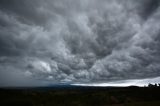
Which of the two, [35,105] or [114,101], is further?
[114,101]

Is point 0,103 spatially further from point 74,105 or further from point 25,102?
point 74,105

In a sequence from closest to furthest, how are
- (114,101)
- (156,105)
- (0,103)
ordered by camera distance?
(156,105) → (0,103) → (114,101)

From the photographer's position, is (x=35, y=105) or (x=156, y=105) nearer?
(x=156, y=105)

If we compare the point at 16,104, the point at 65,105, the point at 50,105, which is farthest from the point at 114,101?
the point at 16,104

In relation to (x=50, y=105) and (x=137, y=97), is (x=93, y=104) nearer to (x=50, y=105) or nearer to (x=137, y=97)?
(x=50, y=105)

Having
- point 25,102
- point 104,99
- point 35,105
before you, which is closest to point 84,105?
point 104,99

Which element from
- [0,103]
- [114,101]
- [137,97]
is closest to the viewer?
[0,103]

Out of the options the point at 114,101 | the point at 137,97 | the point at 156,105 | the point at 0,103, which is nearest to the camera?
the point at 156,105

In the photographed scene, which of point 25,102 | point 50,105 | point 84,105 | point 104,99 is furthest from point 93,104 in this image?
point 25,102

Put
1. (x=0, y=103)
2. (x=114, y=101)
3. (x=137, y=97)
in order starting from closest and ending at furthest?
(x=0, y=103) → (x=114, y=101) → (x=137, y=97)
